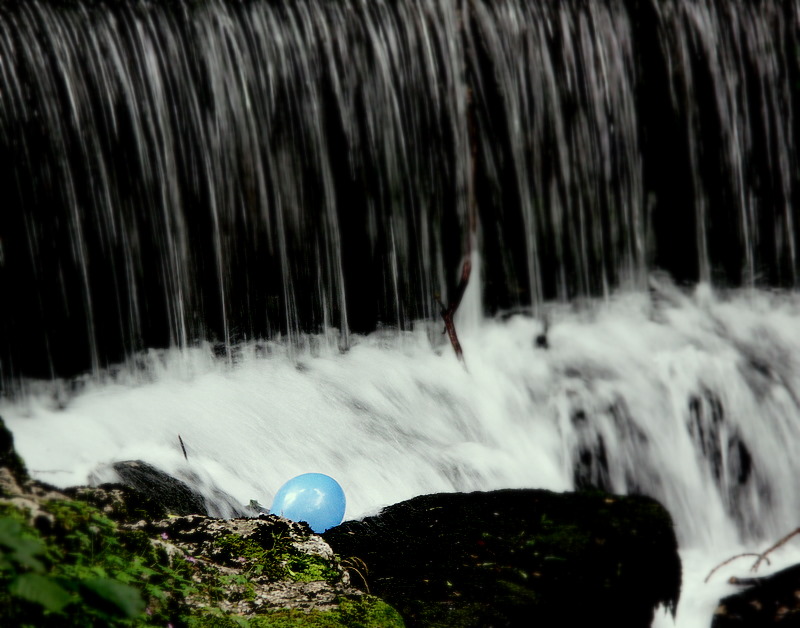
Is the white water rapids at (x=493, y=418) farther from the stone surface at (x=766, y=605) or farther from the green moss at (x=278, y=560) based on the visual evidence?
the green moss at (x=278, y=560)

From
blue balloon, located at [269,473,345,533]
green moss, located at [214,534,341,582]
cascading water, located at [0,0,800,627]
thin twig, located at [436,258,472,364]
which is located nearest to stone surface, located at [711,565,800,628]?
cascading water, located at [0,0,800,627]

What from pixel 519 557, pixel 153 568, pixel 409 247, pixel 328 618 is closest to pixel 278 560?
pixel 328 618

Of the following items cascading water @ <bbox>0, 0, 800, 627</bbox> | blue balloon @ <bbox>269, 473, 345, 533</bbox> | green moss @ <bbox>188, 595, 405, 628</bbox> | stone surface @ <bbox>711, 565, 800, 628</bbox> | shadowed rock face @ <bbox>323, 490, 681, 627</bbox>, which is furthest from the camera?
cascading water @ <bbox>0, 0, 800, 627</bbox>

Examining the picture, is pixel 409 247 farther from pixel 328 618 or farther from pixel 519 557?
pixel 328 618

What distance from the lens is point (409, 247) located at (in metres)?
6.87

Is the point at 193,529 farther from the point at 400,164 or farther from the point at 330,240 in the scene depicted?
the point at 400,164

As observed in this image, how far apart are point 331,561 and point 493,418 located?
314cm

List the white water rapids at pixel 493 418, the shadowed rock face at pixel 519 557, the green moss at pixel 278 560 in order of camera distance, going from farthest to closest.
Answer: the white water rapids at pixel 493 418 < the shadowed rock face at pixel 519 557 < the green moss at pixel 278 560

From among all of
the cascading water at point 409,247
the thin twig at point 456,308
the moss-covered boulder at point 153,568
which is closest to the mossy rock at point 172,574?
the moss-covered boulder at point 153,568

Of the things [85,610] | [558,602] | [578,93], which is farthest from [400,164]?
[85,610]

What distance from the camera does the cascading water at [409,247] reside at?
544cm

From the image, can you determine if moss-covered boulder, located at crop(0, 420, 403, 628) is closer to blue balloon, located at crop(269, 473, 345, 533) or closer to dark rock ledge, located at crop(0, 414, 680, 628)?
dark rock ledge, located at crop(0, 414, 680, 628)

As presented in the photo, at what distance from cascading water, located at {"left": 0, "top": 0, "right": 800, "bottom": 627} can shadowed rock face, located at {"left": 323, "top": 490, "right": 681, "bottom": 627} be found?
31.4 inches

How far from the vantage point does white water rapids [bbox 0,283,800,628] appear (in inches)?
193
